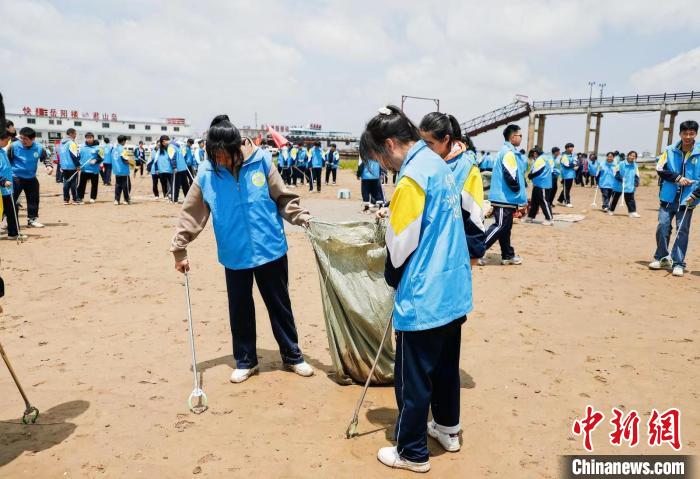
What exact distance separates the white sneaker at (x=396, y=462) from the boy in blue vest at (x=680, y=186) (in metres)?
5.93

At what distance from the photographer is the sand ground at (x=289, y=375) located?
9.18ft

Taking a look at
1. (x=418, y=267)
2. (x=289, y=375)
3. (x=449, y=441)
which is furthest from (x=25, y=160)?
(x=449, y=441)

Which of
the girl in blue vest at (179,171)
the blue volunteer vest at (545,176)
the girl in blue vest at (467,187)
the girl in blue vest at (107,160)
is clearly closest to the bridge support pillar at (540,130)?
the blue volunteer vest at (545,176)

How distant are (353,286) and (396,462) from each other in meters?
1.29

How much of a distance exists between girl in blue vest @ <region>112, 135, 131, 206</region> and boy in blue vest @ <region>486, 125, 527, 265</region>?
10.6 m

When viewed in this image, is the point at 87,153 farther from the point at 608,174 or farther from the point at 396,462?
the point at 608,174

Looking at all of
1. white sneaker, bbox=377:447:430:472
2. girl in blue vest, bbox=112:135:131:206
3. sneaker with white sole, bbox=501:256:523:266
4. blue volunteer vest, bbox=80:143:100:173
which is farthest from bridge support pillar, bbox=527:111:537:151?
white sneaker, bbox=377:447:430:472

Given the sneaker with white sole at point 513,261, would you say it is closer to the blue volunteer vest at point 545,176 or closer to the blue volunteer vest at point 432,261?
the blue volunteer vest at point 545,176

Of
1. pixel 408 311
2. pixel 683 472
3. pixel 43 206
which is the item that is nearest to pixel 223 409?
pixel 408 311

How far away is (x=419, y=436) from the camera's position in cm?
262

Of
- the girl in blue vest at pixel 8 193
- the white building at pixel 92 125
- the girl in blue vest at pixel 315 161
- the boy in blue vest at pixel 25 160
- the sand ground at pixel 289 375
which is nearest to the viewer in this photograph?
the sand ground at pixel 289 375

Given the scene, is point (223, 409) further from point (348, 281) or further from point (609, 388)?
point (609, 388)

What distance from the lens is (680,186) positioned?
6688mm

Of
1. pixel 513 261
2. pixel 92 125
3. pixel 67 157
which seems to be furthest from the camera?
pixel 92 125
